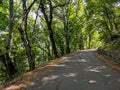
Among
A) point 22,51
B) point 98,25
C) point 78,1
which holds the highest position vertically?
point 78,1

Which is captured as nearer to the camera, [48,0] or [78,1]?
[48,0]

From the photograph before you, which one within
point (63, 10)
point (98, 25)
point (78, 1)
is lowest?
point (98, 25)

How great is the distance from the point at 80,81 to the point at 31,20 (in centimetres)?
2852

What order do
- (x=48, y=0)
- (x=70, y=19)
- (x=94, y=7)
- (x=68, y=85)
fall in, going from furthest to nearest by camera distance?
(x=70, y=19) < (x=94, y=7) < (x=48, y=0) < (x=68, y=85)

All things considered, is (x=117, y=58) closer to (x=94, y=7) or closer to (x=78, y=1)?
(x=94, y=7)

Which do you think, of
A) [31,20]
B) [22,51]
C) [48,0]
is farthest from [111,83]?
[31,20]

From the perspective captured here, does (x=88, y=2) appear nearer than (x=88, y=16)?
Yes

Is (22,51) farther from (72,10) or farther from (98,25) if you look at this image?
(98,25)

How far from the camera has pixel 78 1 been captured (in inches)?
1496

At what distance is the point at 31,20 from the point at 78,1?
9622 mm

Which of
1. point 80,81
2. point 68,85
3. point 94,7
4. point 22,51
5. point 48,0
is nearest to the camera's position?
point 68,85

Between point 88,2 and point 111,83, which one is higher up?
point 88,2

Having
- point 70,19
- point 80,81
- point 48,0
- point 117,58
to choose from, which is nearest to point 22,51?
point 48,0

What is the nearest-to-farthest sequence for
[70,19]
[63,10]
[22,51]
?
[22,51] → [63,10] → [70,19]
